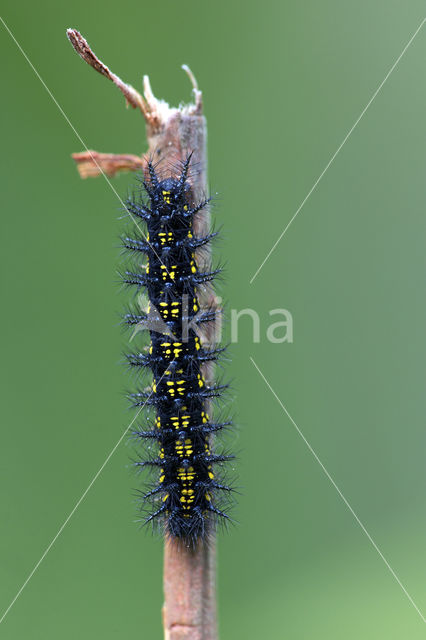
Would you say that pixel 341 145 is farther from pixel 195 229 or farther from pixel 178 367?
pixel 178 367

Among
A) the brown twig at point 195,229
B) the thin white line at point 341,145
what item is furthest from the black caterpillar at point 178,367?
the thin white line at point 341,145

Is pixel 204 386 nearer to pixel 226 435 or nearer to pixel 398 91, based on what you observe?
pixel 226 435

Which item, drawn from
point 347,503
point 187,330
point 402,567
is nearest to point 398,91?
point 187,330

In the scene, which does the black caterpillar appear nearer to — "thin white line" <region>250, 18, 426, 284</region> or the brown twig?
the brown twig

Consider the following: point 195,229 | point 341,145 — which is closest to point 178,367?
point 195,229

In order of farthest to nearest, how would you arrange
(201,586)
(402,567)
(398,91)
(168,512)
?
(398,91), (402,567), (168,512), (201,586)

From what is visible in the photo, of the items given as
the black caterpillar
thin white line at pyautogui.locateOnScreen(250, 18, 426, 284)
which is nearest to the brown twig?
the black caterpillar

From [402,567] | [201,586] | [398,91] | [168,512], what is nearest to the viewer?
[201,586]
